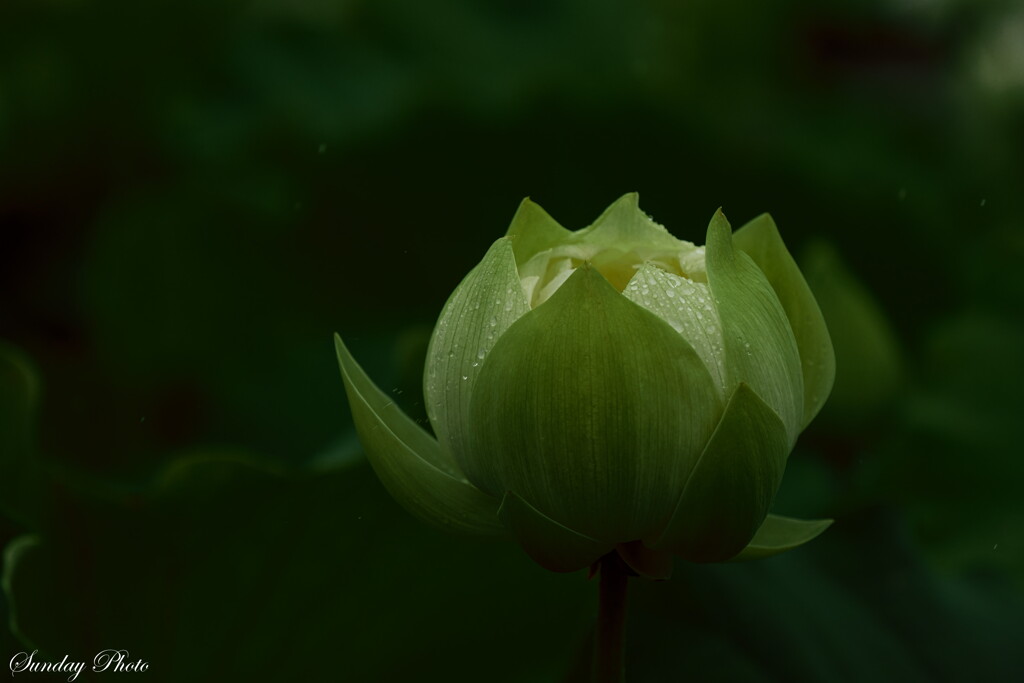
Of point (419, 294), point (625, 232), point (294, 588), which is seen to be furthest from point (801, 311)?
point (419, 294)

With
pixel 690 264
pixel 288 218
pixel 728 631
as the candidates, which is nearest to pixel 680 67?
pixel 288 218

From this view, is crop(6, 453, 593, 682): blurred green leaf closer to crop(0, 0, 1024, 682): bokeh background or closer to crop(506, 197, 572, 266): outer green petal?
crop(0, 0, 1024, 682): bokeh background

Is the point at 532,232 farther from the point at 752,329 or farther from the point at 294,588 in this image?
the point at 294,588

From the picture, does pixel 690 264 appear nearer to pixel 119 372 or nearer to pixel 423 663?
pixel 423 663

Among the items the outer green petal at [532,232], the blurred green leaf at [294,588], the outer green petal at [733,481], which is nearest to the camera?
the outer green petal at [733,481]

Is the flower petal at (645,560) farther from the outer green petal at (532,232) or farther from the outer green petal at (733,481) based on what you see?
the outer green petal at (532,232)

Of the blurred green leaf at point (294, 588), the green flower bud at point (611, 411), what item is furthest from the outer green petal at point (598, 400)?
the blurred green leaf at point (294, 588)
